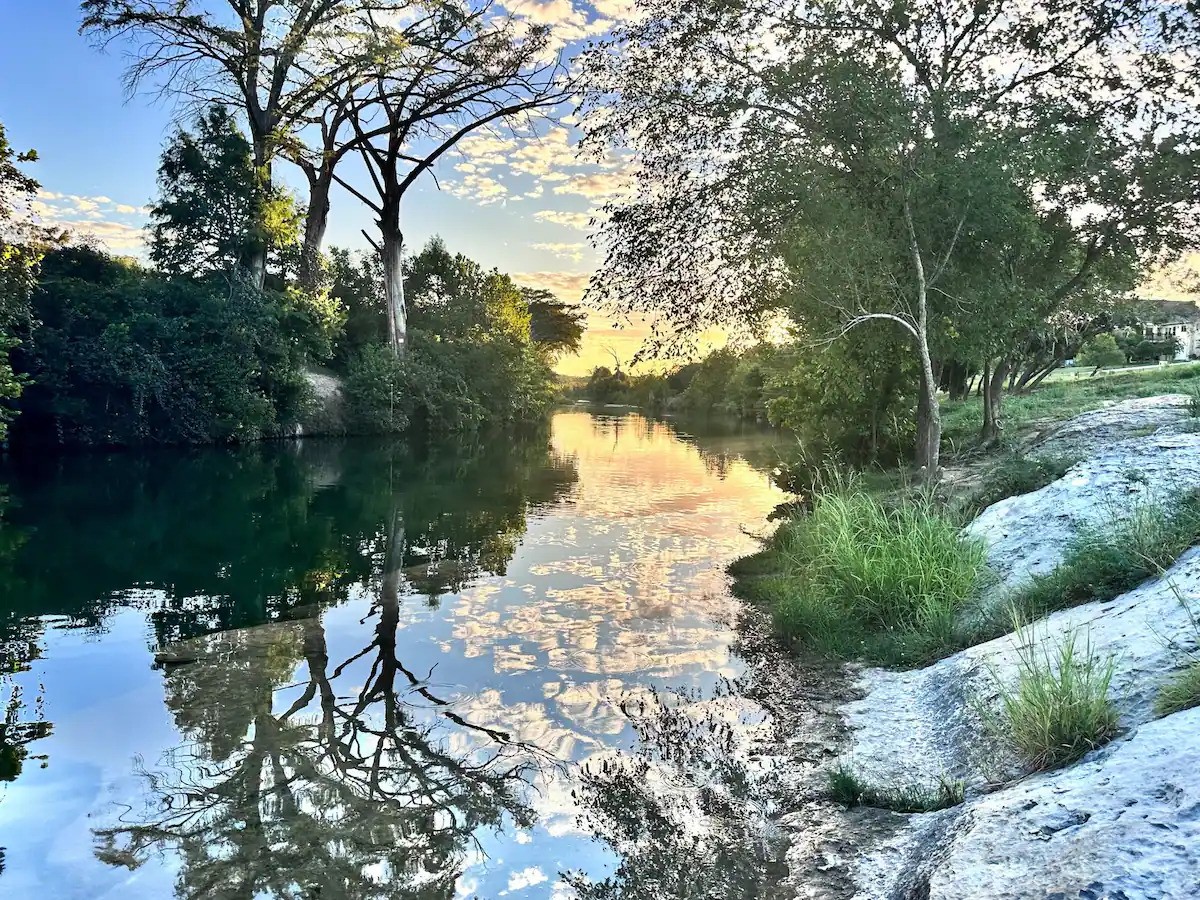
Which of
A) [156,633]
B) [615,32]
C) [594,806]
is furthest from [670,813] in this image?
[615,32]

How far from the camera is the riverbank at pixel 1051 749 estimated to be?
3.09 metres

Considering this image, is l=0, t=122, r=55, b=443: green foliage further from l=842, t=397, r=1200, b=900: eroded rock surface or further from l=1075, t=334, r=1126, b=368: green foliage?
l=1075, t=334, r=1126, b=368: green foliage

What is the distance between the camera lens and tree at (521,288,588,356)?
241 feet

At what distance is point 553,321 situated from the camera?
7494 cm

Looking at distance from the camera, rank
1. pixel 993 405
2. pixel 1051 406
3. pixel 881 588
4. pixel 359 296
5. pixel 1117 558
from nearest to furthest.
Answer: pixel 1117 558, pixel 881 588, pixel 993 405, pixel 1051 406, pixel 359 296

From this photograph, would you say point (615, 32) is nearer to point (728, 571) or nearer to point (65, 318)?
point (728, 571)

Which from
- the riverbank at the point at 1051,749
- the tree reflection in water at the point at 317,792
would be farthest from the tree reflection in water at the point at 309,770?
the riverbank at the point at 1051,749

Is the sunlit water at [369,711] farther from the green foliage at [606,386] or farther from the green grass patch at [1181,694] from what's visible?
the green foliage at [606,386]

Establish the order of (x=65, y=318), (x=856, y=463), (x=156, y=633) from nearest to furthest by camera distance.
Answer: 1. (x=156, y=633)
2. (x=856, y=463)
3. (x=65, y=318)

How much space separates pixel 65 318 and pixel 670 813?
28404mm

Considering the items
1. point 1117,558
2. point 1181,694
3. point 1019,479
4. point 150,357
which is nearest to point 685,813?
point 1181,694

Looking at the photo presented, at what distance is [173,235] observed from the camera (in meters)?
30.5

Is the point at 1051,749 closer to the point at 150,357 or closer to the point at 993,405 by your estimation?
the point at 993,405

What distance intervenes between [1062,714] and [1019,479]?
279 inches
